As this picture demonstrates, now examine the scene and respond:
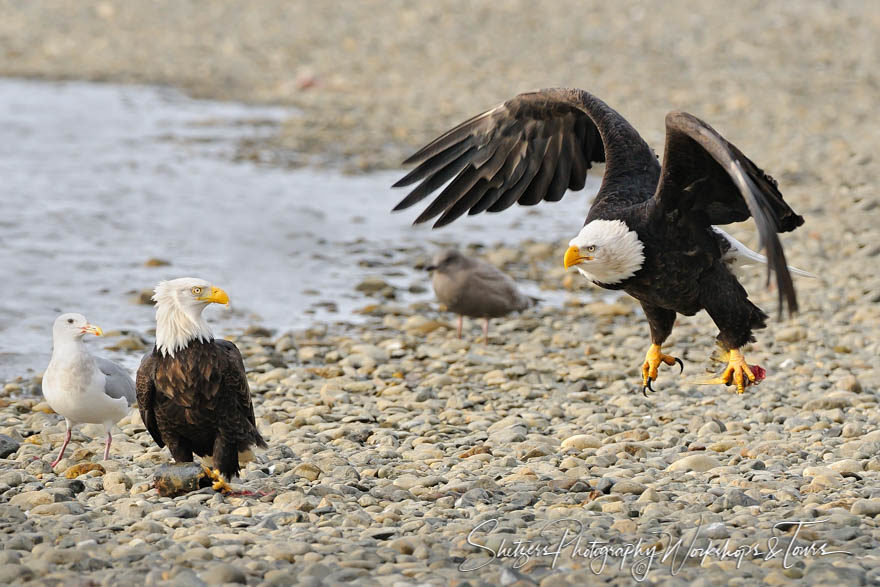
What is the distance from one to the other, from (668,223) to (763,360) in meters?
2.51

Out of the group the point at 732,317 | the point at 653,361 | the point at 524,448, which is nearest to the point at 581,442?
the point at 524,448

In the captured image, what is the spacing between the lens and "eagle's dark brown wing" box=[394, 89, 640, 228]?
6.76m

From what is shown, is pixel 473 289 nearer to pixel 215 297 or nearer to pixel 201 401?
pixel 215 297

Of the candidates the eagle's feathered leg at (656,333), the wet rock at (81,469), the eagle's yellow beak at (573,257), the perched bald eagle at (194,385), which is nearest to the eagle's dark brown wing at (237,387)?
the perched bald eagle at (194,385)

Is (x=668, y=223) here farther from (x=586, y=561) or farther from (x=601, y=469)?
(x=586, y=561)

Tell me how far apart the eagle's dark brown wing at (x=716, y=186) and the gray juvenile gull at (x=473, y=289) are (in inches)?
115

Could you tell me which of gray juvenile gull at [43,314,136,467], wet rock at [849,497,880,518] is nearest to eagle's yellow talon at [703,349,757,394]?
wet rock at [849,497,880,518]

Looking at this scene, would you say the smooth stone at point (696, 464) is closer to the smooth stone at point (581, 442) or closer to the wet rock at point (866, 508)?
the smooth stone at point (581, 442)

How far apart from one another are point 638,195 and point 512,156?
1.04 metres

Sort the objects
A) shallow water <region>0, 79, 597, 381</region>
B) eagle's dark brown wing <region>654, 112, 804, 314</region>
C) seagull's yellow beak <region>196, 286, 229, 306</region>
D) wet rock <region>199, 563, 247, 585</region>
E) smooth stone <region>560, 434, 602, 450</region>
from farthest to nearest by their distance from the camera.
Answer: shallow water <region>0, 79, 597, 381</region>, smooth stone <region>560, 434, 602, 450</region>, seagull's yellow beak <region>196, 286, 229, 306</region>, eagle's dark brown wing <region>654, 112, 804, 314</region>, wet rock <region>199, 563, 247, 585</region>

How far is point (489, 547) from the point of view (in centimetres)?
463

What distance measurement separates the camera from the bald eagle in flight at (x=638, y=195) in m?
5.51

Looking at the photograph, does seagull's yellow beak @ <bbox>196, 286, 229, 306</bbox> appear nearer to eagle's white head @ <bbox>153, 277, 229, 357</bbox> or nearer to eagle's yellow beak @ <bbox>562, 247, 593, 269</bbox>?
eagle's white head @ <bbox>153, 277, 229, 357</bbox>

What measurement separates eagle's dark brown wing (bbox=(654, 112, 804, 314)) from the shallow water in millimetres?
4200
